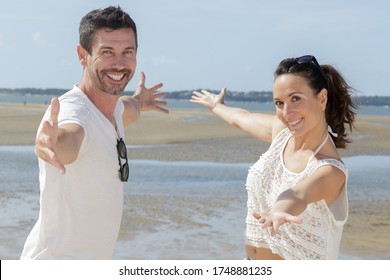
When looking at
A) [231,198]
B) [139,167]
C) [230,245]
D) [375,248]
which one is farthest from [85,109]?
[139,167]

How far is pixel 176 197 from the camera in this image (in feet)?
40.0

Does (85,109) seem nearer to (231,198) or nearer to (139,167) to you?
(231,198)

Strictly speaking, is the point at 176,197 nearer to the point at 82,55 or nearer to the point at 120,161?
the point at 82,55

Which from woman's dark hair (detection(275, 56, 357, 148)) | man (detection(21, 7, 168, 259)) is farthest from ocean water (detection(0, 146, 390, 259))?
woman's dark hair (detection(275, 56, 357, 148))

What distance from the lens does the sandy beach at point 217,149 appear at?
9.83m

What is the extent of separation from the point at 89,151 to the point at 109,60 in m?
0.55

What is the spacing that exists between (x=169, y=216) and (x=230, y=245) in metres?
1.97

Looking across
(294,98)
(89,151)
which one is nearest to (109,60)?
(89,151)

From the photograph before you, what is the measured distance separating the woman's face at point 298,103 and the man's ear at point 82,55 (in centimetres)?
107

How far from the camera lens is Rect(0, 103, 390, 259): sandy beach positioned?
32.2ft

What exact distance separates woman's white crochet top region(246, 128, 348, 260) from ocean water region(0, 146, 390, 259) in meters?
5.03
